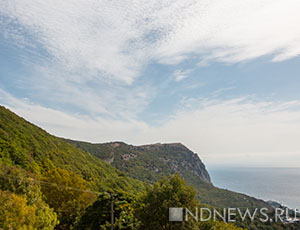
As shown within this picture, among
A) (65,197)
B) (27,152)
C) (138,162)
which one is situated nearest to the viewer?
(65,197)

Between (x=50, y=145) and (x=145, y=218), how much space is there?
46.4 metres

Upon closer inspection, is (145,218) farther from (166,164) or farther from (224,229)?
(166,164)

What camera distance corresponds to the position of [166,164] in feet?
577

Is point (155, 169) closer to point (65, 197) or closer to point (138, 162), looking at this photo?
point (138, 162)

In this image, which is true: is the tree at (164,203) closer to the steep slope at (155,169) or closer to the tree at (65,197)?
the tree at (65,197)

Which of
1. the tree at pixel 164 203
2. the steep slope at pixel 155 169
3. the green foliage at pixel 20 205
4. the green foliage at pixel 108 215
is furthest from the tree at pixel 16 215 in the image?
the steep slope at pixel 155 169

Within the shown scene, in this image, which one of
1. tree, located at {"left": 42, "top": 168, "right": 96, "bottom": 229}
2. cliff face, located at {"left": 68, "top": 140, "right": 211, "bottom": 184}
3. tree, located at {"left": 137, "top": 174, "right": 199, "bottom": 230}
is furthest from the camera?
cliff face, located at {"left": 68, "top": 140, "right": 211, "bottom": 184}

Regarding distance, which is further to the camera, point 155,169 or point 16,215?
point 155,169

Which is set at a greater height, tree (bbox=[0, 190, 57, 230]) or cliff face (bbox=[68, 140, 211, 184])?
cliff face (bbox=[68, 140, 211, 184])

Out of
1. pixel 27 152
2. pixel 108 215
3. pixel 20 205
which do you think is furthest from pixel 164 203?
pixel 27 152

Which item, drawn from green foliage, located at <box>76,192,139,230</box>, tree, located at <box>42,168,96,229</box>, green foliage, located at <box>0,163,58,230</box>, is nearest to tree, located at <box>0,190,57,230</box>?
green foliage, located at <box>0,163,58,230</box>

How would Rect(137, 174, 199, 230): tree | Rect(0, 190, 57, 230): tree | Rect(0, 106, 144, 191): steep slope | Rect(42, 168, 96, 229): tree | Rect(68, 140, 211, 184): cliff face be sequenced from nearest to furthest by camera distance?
Rect(0, 190, 57, 230): tree < Rect(137, 174, 199, 230): tree < Rect(42, 168, 96, 229): tree < Rect(0, 106, 144, 191): steep slope < Rect(68, 140, 211, 184): cliff face

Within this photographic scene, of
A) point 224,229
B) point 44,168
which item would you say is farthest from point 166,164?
point 224,229

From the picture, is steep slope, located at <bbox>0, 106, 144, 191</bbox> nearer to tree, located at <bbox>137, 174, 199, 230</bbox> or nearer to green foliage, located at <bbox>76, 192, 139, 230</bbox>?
green foliage, located at <bbox>76, 192, 139, 230</bbox>
